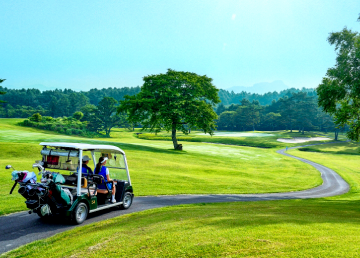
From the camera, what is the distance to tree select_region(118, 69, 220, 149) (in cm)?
Result: 4625

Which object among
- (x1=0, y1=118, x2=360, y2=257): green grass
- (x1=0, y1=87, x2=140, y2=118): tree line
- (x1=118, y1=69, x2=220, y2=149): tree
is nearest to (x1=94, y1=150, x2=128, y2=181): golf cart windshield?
(x1=0, y1=118, x2=360, y2=257): green grass

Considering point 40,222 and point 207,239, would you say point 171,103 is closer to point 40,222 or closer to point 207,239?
point 40,222

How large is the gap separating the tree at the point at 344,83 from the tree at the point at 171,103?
25.4 meters

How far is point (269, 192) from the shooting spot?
22484mm

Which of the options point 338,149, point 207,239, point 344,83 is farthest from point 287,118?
point 207,239

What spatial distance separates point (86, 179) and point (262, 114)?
13800 cm

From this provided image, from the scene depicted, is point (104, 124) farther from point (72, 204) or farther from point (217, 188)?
point (72, 204)

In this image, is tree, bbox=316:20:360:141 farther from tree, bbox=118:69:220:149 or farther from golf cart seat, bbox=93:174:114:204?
tree, bbox=118:69:220:149

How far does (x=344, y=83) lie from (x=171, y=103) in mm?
28226

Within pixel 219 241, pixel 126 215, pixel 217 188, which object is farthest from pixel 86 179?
pixel 217 188

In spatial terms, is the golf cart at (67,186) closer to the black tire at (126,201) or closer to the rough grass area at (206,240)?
the black tire at (126,201)

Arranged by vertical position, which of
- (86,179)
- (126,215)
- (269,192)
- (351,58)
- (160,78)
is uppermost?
(160,78)

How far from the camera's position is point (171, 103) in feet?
150

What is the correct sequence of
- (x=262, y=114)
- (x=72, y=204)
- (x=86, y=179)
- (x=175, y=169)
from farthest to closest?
(x=262, y=114)
(x=175, y=169)
(x=86, y=179)
(x=72, y=204)
